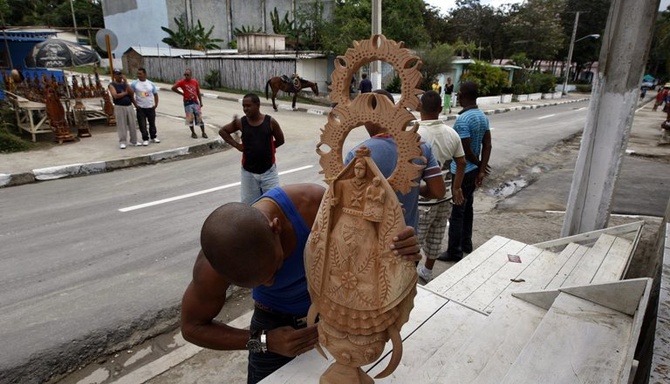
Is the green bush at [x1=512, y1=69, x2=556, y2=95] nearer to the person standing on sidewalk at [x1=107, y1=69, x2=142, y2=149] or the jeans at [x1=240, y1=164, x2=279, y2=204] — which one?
the person standing on sidewalk at [x1=107, y1=69, x2=142, y2=149]

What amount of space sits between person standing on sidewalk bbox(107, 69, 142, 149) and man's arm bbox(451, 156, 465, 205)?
7297 mm

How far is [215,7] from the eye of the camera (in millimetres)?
31328

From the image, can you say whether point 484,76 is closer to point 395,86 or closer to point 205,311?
point 395,86

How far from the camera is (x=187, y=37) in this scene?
28.7 meters

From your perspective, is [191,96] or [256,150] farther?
[191,96]

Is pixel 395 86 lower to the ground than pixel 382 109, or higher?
lower

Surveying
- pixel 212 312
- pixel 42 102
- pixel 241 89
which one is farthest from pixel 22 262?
pixel 241 89

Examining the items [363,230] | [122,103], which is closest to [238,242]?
[363,230]

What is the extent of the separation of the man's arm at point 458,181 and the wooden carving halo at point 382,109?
2.12m

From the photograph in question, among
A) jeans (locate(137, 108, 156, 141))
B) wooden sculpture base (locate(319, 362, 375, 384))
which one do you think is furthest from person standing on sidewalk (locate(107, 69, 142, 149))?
wooden sculpture base (locate(319, 362, 375, 384))

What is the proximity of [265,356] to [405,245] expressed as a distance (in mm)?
947

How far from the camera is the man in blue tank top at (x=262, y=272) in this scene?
1.28 metres

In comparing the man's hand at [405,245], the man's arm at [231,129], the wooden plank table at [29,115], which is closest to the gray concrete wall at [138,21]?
the wooden plank table at [29,115]

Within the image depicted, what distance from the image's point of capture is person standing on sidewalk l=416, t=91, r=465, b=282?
11.0 ft
